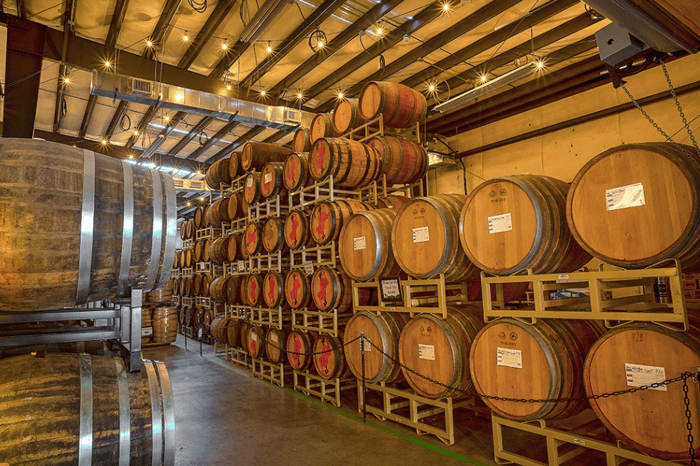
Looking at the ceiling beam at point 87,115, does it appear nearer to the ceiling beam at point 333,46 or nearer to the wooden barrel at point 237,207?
the wooden barrel at point 237,207

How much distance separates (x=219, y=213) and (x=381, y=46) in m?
5.13

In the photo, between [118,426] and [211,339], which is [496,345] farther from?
[211,339]

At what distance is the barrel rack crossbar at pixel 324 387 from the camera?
5594 mm

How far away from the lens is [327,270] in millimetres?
5727

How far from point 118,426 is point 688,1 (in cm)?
395

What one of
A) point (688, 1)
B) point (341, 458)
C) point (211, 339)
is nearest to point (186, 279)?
point (211, 339)

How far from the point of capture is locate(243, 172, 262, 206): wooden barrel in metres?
7.89

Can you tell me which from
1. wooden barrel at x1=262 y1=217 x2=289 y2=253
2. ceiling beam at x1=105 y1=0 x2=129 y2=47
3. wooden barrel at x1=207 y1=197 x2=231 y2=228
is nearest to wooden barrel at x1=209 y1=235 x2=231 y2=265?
wooden barrel at x1=207 y1=197 x2=231 y2=228

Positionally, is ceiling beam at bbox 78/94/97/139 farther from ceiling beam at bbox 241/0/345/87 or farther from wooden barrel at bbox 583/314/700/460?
wooden barrel at bbox 583/314/700/460

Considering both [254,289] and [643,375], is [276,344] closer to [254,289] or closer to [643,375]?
Result: [254,289]

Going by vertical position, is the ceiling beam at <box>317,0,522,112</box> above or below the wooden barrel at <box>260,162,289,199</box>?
above

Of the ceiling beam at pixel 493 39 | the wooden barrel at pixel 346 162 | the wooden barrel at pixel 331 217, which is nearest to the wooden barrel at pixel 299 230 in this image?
the wooden barrel at pixel 331 217

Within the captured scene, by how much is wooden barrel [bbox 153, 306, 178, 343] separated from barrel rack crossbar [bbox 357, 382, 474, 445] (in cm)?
777

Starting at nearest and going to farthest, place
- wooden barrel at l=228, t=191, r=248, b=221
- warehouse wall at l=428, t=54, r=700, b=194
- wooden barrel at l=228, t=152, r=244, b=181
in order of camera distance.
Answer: warehouse wall at l=428, t=54, r=700, b=194 → wooden barrel at l=228, t=191, r=248, b=221 → wooden barrel at l=228, t=152, r=244, b=181
